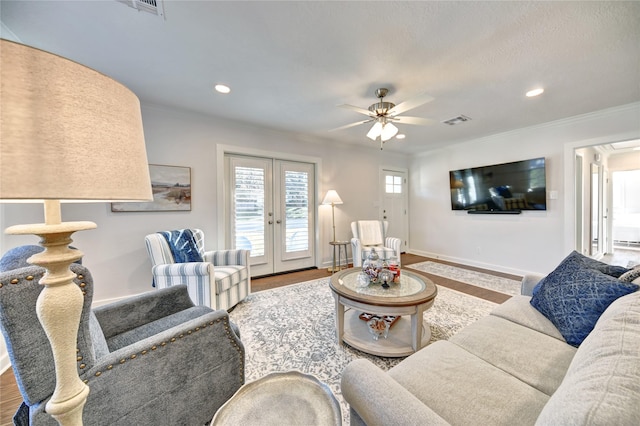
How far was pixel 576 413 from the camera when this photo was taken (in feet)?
1.49

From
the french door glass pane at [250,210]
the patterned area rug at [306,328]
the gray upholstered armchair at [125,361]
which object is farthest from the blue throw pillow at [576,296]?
the french door glass pane at [250,210]

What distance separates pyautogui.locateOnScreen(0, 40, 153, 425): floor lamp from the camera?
1.34 feet

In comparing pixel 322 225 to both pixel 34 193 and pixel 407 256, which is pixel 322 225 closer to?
pixel 407 256

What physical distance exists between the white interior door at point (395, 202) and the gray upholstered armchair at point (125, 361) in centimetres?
444

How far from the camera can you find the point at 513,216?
12.6ft

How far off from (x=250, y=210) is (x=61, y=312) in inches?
121

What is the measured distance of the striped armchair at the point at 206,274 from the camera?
6.88 feet

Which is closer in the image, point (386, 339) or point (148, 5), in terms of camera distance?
point (148, 5)

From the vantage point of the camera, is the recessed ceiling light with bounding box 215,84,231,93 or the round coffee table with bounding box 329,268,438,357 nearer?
the round coffee table with bounding box 329,268,438,357

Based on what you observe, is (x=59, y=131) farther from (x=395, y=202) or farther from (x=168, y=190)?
(x=395, y=202)

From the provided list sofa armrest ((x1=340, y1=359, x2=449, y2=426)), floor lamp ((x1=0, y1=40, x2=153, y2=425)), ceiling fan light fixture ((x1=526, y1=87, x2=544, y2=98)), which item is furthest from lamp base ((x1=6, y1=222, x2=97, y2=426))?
ceiling fan light fixture ((x1=526, y1=87, x2=544, y2=98))

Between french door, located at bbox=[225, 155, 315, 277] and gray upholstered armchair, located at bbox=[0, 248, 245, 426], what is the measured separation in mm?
2222

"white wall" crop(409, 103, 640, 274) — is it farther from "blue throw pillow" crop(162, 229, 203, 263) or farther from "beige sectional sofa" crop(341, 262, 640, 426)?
"blue throw pillow" crop(162, 229, 203, 263)

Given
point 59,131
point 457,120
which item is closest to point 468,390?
point 59,131
